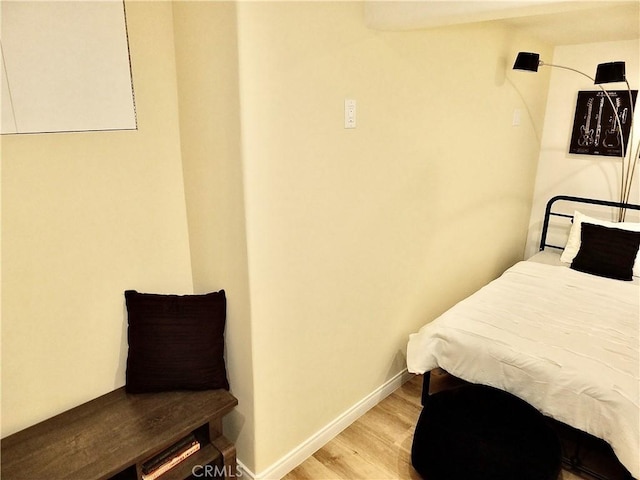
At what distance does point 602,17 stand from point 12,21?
2.86m

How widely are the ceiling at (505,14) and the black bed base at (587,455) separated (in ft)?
5.26

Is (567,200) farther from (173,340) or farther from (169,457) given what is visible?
(169,457)

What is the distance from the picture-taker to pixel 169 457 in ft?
5.58

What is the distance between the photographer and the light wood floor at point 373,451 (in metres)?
2.04

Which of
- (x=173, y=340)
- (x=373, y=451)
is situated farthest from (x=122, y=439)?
(x=373, y=451)

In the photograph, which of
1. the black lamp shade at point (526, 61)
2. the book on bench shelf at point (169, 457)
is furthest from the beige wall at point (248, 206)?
the black lamp shade at point (526, 61)

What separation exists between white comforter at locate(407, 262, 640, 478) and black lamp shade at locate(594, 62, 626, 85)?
125cm

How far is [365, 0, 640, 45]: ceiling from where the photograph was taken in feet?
4.81

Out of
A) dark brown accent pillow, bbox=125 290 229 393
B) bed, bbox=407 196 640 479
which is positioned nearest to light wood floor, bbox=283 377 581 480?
bed, bbox=407 196 640 479

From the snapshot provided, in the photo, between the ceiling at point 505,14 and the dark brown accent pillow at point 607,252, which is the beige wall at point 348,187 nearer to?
the ceiling at point 505,14

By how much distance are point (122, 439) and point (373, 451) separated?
46.1 inches

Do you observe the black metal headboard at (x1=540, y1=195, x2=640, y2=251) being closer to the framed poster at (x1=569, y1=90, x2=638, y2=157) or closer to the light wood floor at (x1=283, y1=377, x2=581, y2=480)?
the framed poster at (x1=569, y1=90, x2=638, y2=157)

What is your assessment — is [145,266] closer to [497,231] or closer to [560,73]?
[497,231]

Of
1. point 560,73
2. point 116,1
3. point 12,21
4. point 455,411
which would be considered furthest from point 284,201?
point 560,73
